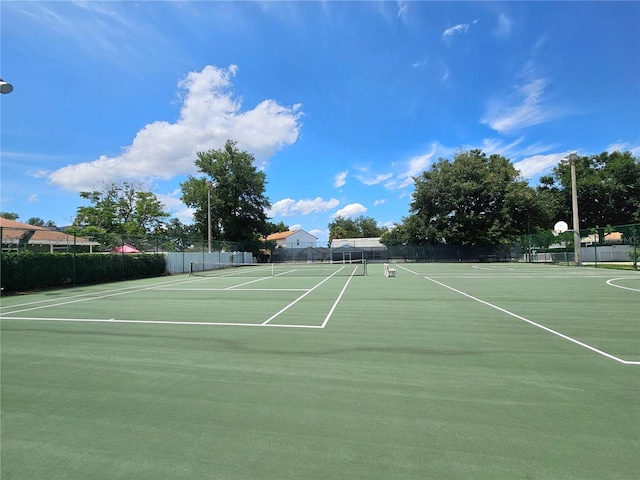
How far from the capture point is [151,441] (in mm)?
3029

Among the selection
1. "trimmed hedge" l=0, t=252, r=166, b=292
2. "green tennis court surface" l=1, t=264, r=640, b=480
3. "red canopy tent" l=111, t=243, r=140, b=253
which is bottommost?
"green tennis court surface" l=1, t=264, r=640, b=480

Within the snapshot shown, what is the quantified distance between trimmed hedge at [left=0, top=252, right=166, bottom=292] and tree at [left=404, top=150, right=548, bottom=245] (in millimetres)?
34243

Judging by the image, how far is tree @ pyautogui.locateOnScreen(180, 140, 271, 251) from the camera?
2046 inches

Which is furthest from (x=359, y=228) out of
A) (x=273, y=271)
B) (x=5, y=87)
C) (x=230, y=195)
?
(x=5, y=87)

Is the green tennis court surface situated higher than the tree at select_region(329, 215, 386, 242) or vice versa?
the tree at select_region(329, 215, 386, 242)

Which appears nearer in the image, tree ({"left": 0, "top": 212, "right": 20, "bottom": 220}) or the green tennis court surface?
the green tennis court surface

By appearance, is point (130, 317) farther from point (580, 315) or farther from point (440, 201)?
point (440, 201)

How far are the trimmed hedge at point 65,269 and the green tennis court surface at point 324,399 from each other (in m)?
11.4

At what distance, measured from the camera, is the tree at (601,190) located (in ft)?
150

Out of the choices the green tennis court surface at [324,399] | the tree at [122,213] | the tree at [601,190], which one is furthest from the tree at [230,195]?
the green tennis court surface at [324,399]

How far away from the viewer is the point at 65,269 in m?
19.0

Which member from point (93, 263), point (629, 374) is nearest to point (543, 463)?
point (629, 374)

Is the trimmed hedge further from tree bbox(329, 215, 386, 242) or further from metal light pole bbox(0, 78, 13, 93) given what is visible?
tree bbox(329, 215, 386, 242)

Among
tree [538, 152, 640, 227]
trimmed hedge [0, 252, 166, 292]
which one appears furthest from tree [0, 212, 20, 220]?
tree [538, 152, 640, 227]
